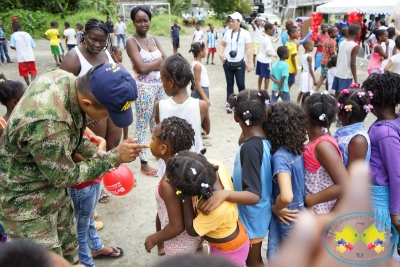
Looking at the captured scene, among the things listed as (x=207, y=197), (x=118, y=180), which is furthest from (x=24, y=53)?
(x=207, y=197)

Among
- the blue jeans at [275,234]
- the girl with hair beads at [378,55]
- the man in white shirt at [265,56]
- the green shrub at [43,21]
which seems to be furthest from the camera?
the green shrub at [43,21]

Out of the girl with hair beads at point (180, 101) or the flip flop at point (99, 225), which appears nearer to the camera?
the girl with hair beads at point (180, 101)

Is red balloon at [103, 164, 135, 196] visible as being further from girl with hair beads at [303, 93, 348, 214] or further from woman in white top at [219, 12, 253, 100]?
woman in white top at [219, 12, 253, 100]

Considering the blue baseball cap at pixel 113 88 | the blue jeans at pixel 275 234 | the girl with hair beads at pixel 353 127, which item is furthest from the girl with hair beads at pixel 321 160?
the blue baseball cap at pixel 113 88

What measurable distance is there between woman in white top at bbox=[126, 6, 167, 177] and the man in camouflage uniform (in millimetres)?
2102

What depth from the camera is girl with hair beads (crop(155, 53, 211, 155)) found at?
3.06 m

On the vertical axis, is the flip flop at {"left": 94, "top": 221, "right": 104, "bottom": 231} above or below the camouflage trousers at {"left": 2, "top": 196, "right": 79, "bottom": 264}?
below

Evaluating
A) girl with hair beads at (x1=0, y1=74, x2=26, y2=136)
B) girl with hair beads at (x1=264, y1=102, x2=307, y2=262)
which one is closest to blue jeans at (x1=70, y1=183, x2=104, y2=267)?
girl with hair beads at (x1=0, y1=74, x2=26, y2=136)

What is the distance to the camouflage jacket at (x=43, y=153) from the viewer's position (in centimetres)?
167

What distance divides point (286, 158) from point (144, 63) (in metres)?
2.44

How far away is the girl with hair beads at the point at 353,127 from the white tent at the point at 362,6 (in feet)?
40.7

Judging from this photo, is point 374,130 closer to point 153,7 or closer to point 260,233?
point 260,233

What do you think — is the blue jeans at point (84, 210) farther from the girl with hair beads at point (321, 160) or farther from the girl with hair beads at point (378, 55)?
the girl with hair beads at point (378, 55)

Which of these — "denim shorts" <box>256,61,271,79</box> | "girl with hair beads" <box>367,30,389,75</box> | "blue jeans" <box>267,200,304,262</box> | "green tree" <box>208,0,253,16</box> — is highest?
"green tree" <box>208,0,253,16</box>
